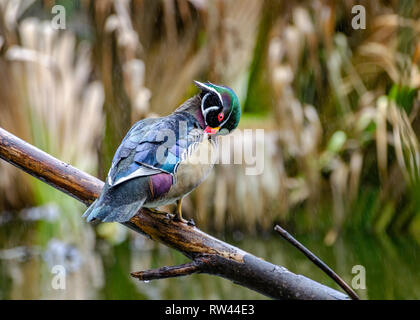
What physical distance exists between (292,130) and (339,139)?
171 millimetres

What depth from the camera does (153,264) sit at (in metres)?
1.48

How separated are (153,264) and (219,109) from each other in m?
1.09

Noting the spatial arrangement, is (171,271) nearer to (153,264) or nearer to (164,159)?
(164,159)

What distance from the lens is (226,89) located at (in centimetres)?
45

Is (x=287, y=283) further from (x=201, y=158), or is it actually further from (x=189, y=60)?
(x=189, y=60)

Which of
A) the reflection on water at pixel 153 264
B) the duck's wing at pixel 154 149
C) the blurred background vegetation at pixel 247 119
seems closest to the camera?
the duck's wing at pixel 154 149

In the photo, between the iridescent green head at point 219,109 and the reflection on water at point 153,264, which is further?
the reflection on water at point 153,264

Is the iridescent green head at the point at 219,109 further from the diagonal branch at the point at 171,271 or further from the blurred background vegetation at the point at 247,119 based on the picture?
the blurred background vegetation at the point at 247,119

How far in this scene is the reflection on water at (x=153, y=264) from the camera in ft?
4.67

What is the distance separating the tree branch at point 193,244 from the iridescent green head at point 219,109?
0.38 feet

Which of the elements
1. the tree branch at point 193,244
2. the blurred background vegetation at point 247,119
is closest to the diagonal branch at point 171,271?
the tree branch at point 193,244

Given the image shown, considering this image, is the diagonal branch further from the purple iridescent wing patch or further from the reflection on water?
the reflection on water

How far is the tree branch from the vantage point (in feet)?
1.62
